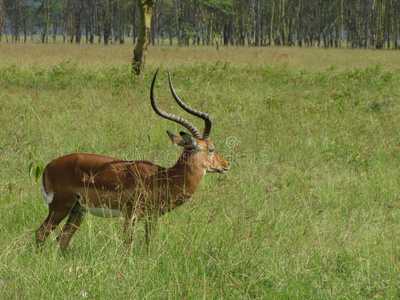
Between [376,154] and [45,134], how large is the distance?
4.49 metres

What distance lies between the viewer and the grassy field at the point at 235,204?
2.99m

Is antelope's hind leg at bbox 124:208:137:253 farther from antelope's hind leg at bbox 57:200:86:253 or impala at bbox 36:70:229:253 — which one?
antelope's hind leg at bbox 57:200:86:253

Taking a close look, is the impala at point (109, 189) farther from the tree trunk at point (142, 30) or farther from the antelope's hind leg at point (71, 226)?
the tree trunk at point (142, 30)

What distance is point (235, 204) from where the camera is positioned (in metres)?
4.41

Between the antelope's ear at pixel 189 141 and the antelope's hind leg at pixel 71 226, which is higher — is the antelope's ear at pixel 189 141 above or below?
above

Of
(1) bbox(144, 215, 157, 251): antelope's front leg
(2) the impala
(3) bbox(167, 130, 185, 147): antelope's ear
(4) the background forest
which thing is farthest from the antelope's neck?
(4) the background forest

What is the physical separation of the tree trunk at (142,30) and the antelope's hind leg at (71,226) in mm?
10835

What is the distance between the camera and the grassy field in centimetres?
299

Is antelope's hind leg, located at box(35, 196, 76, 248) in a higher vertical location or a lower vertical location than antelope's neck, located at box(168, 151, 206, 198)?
lower

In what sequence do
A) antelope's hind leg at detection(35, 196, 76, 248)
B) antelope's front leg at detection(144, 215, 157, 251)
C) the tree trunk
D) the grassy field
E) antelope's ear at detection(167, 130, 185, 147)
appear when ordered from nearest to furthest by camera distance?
the grassy field
antelope's front leg at detection(144, 215, 157, 251)
antelope's hind leg at detection(35, 196, 76, 248)
antelope's ear at detection(167, 130, 185, 147)
the tree trunk

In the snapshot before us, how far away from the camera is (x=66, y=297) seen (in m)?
2.67

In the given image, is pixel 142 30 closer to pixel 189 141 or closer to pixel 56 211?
pixel 189 141

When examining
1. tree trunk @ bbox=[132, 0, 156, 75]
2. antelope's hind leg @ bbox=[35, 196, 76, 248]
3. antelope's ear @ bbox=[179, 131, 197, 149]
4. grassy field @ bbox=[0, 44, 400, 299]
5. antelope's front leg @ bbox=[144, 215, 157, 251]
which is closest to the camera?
grassy field @ bbox=[0, 44, 400, 299]

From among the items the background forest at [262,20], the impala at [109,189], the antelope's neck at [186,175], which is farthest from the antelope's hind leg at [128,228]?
the background forest at [262,20]
